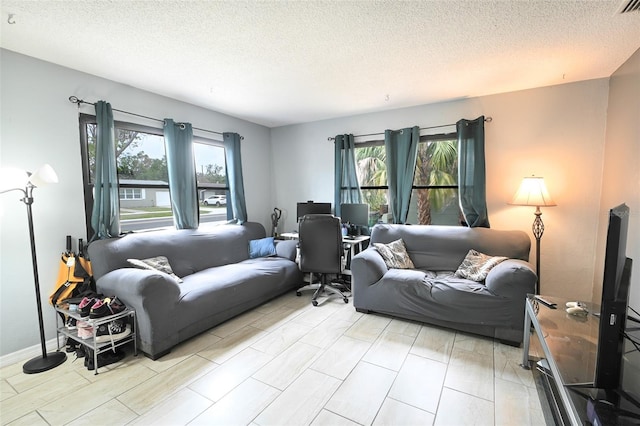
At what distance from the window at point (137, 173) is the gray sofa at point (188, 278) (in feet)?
1.16

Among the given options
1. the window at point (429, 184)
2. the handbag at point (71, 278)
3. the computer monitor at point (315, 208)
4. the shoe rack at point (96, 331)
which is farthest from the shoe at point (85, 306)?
the window at point (429, 184)

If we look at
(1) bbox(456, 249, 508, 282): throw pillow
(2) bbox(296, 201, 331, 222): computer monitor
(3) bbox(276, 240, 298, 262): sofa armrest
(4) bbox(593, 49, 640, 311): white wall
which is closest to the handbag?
(3) bbox(276, 240, 298, 262): sofa armrest

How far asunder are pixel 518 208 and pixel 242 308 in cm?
341

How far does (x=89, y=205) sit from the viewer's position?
2.71 m

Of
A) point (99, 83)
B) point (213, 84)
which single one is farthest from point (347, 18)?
point (99, 83)

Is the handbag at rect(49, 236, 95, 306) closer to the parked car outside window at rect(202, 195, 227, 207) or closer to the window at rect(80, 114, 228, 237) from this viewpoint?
the window at rect(80, 114, 228, 237)

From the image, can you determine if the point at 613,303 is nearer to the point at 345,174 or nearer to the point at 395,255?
the point at 395,255

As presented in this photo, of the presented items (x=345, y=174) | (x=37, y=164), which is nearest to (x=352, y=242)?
(x=345, y=174)

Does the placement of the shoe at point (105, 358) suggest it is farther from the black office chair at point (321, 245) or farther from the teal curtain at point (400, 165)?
the teal curtain at point (400, 165)

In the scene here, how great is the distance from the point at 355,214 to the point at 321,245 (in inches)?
34.3

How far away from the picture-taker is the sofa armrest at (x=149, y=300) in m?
2.19

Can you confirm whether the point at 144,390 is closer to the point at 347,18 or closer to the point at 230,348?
the point at 230,348

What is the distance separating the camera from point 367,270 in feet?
9.74

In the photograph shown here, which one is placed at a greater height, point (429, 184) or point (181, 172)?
point (181, 172)
